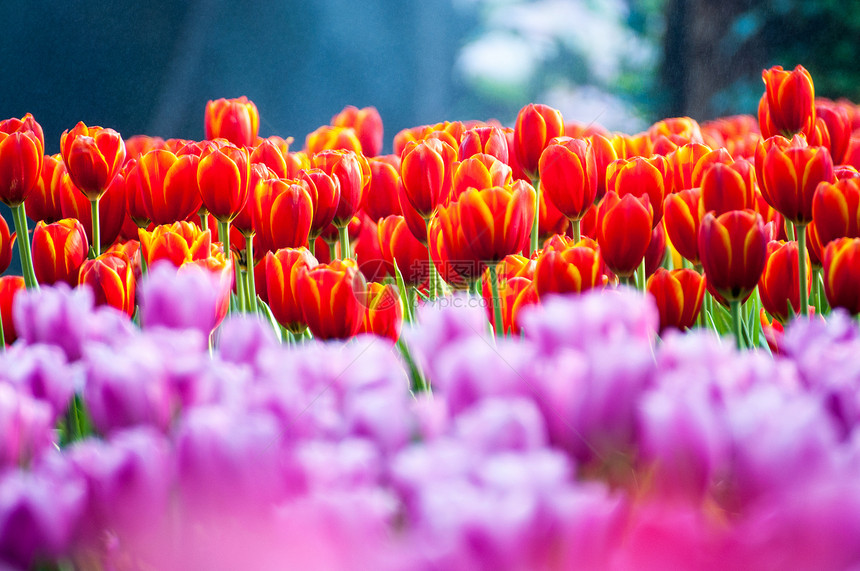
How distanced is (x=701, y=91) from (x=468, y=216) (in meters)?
4.67

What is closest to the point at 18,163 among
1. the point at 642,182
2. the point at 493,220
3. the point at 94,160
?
the point at 94,160

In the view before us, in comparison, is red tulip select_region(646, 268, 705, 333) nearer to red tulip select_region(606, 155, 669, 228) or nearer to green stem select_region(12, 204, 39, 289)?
red tulip select_region(606, 155, 669, 228)

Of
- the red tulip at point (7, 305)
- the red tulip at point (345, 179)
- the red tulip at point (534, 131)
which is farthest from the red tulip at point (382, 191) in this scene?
the red tulip at point (7, 305)

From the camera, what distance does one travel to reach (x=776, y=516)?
0.21 m

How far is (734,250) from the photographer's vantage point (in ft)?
1.74

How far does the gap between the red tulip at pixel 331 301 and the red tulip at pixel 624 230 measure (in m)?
0.21

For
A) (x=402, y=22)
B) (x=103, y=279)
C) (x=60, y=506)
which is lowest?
(x=60, y=506)

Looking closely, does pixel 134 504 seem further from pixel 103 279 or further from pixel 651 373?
pixel 103 279

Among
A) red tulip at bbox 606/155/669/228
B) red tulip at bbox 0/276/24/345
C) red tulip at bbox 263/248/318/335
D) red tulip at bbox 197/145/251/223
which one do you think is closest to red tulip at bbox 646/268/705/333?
red tulip at bbox 606/155/669/228

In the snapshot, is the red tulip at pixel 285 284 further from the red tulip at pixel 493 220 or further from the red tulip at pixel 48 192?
the red tulip at pixel 48 192

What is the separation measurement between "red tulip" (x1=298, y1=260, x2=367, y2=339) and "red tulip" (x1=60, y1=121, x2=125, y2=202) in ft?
1.01

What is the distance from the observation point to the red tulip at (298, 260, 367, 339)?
484 millimetres

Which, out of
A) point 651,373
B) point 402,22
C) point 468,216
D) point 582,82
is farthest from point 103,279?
point 582,82

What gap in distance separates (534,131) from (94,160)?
0.42 metres
